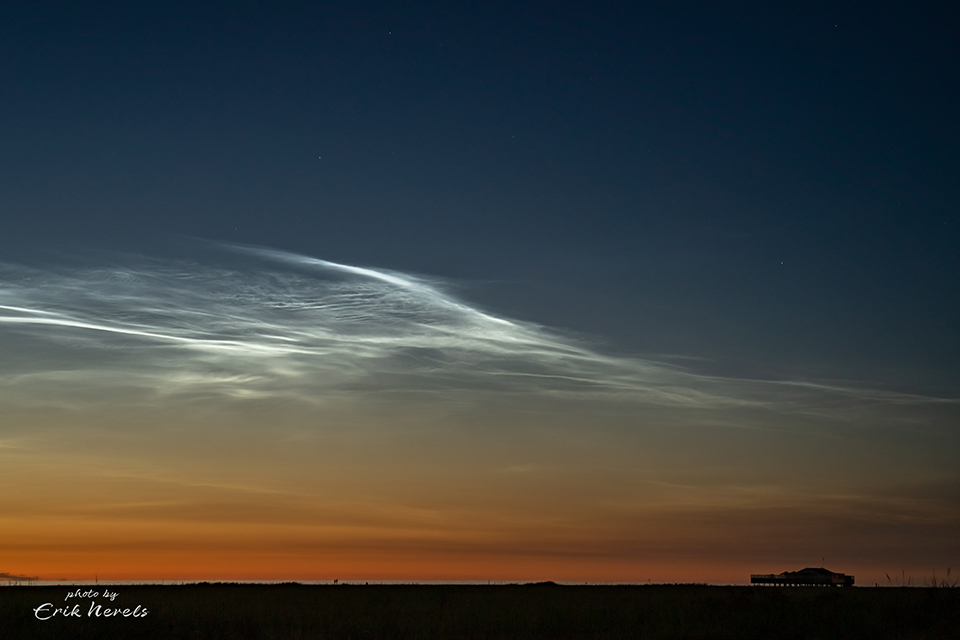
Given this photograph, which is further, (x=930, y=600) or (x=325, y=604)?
(x=325, y=604)

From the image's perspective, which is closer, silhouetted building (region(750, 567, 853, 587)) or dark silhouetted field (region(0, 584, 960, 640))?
dark silhouetted field (region(0, 584, 960, 640))

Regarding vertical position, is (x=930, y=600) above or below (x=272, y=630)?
above

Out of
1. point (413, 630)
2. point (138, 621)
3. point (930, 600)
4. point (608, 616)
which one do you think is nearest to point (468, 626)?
point (413, 630)

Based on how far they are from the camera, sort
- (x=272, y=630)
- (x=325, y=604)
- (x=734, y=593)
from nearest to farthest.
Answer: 1. (x=272, y=630)
2. (x=734, y=593)
3. (x=325, y=604)

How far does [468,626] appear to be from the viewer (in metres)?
35.5

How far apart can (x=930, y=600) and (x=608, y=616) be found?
1393 centimetres

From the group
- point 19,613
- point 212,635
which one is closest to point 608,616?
point 212,635

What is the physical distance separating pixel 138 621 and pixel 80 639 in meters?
3.00

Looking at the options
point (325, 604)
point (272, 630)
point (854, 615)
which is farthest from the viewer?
point (325, 604)

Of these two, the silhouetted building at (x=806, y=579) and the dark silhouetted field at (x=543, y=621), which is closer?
the dark silhouetted field at (x=543, y=621)

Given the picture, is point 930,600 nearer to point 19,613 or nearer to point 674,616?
point 674,616

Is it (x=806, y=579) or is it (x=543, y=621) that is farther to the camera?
(x=806, y=579)

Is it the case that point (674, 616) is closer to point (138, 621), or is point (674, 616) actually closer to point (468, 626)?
point (468, 626)

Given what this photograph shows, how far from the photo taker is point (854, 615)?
123ft
